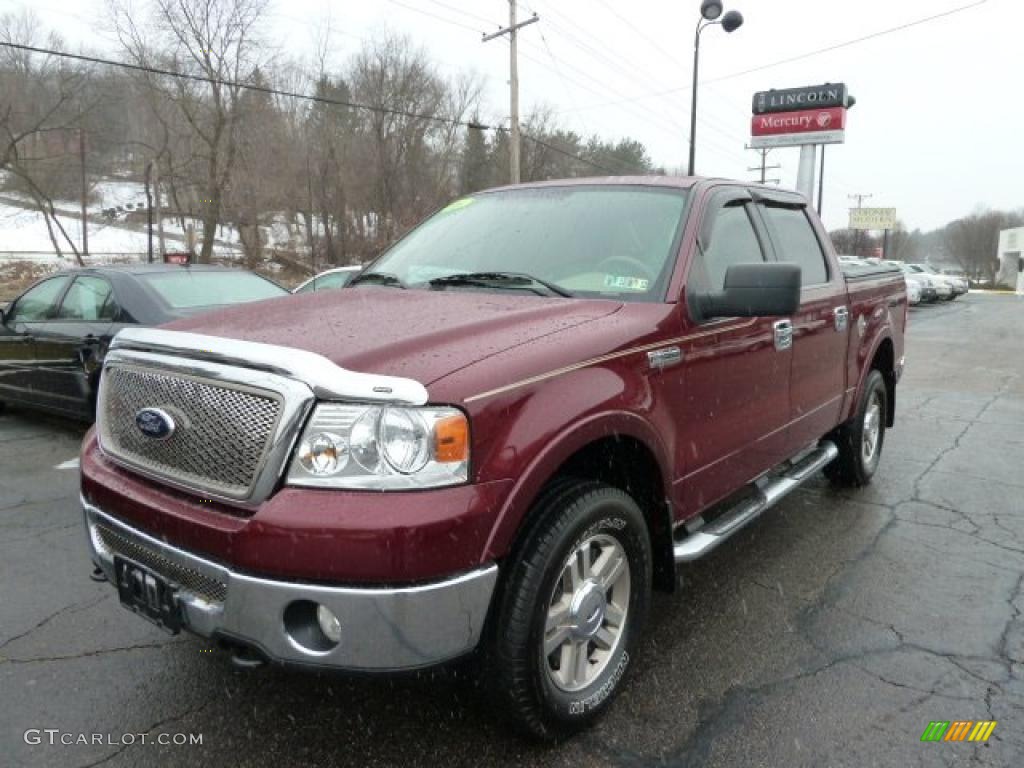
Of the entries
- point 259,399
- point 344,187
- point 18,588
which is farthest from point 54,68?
point 259,399

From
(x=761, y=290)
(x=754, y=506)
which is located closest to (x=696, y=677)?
(x=754, y=506)

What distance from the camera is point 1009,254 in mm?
66500

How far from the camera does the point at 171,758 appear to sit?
2.36 meters

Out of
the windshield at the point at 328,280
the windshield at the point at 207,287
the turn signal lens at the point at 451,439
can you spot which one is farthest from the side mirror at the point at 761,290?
the windshield at the point at 328,280

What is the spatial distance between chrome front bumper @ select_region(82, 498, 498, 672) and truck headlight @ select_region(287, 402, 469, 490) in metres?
0.27

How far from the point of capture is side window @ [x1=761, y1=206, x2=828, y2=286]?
3.96 meters

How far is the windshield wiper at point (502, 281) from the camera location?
2.94 meters

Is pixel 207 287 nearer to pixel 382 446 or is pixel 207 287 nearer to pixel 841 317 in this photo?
pixel 841 317

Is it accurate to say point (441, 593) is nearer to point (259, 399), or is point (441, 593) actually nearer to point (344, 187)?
point (259, 399)

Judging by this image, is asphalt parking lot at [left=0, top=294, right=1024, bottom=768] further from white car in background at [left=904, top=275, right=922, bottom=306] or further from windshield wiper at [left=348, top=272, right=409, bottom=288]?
white car in background at [left=904, top=275, right=922, bottom=306]

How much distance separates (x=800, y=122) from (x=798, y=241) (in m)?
16.1

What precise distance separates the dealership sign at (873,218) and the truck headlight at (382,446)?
6851cm

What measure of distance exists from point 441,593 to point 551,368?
730 mm

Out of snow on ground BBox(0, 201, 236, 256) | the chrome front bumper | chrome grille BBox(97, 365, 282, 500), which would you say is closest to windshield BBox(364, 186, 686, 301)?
chrome grille BBox(97, 365, 282, 500)
